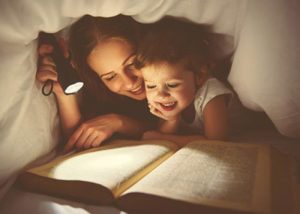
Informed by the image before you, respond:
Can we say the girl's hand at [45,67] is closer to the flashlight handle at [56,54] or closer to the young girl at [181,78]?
the flashlight handle at [56,54]

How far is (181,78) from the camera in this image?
0.94 m

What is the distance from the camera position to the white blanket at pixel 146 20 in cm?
68

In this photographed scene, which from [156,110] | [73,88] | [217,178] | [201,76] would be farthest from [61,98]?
[217,178]

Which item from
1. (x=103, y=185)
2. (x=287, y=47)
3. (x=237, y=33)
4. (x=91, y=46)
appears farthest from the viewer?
(x=91, y=46)

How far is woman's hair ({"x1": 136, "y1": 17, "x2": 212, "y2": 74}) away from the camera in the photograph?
3.04 feet

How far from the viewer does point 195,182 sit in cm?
59

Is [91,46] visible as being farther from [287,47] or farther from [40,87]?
[287,47]

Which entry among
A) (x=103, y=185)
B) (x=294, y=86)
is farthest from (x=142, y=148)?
(x=294, y=86)

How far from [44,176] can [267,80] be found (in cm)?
51

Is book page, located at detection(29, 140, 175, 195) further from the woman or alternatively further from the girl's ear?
the girl's ear

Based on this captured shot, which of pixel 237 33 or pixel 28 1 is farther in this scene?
pixel 237 33

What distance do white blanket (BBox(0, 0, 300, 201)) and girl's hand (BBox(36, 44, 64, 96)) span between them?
0.05 m

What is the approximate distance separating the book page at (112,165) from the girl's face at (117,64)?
222 millimetres

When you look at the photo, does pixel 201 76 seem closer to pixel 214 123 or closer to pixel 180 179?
pixel 214 123
